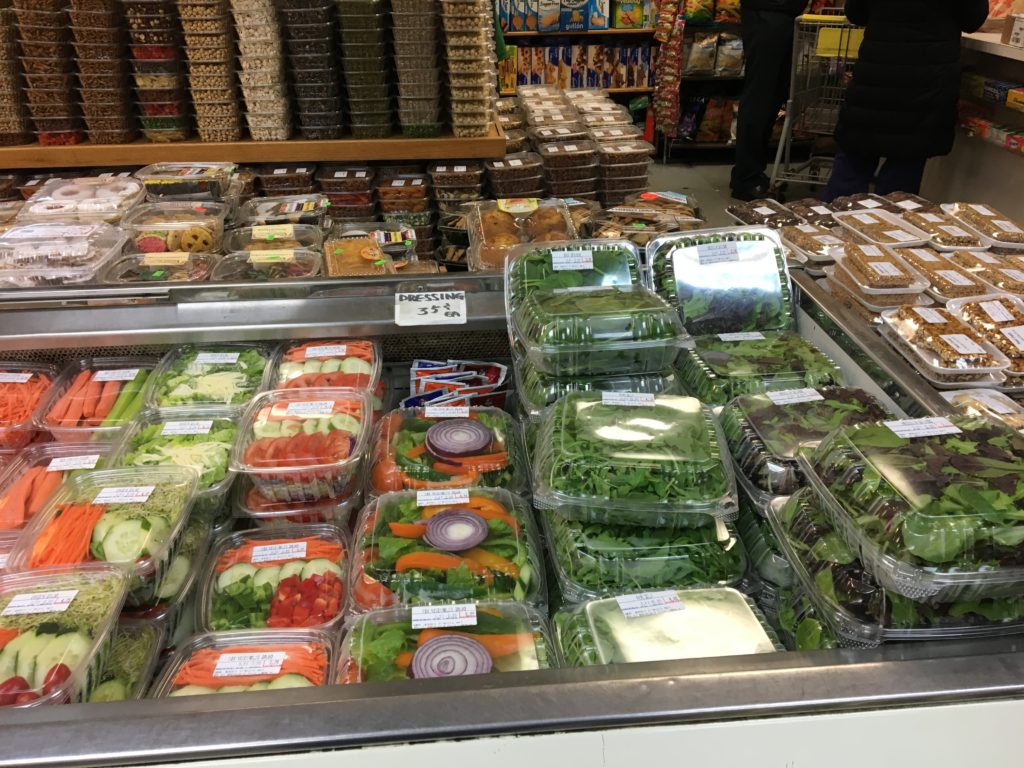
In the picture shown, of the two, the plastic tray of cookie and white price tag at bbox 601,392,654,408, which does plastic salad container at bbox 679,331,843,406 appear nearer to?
white price tag at bbox 601,392,654,408

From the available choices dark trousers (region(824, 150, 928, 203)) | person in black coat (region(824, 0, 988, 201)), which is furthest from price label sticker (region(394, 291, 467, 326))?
dark trousers (region(824, 150, 928, 203))

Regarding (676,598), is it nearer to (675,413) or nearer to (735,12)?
(675,413)

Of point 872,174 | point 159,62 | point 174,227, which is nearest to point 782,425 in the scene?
point 174,227

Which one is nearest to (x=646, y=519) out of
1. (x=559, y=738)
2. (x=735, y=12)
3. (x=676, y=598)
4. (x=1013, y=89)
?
(x=676, y=598)

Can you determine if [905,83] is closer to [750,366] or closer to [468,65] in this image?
[468,65]

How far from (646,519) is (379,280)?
98cm

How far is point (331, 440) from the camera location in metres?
1.61

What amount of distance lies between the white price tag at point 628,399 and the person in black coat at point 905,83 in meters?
3.71

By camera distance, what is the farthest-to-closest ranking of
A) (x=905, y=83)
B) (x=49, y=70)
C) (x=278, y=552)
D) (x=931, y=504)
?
(x=905, y=83)
(x=49, y=70)
(x=278, y=552)
(x=931, y=504)

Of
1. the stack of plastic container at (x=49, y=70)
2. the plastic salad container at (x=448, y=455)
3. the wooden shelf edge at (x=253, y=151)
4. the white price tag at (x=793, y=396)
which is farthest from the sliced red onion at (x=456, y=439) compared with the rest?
the stack of plastic container at (x=49, y=70)

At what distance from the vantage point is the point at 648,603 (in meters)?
1.24

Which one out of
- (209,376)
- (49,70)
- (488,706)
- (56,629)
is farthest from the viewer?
(49,70)

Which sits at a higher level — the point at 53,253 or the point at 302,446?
the point at 53,253

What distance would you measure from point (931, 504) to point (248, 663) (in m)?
1.11
